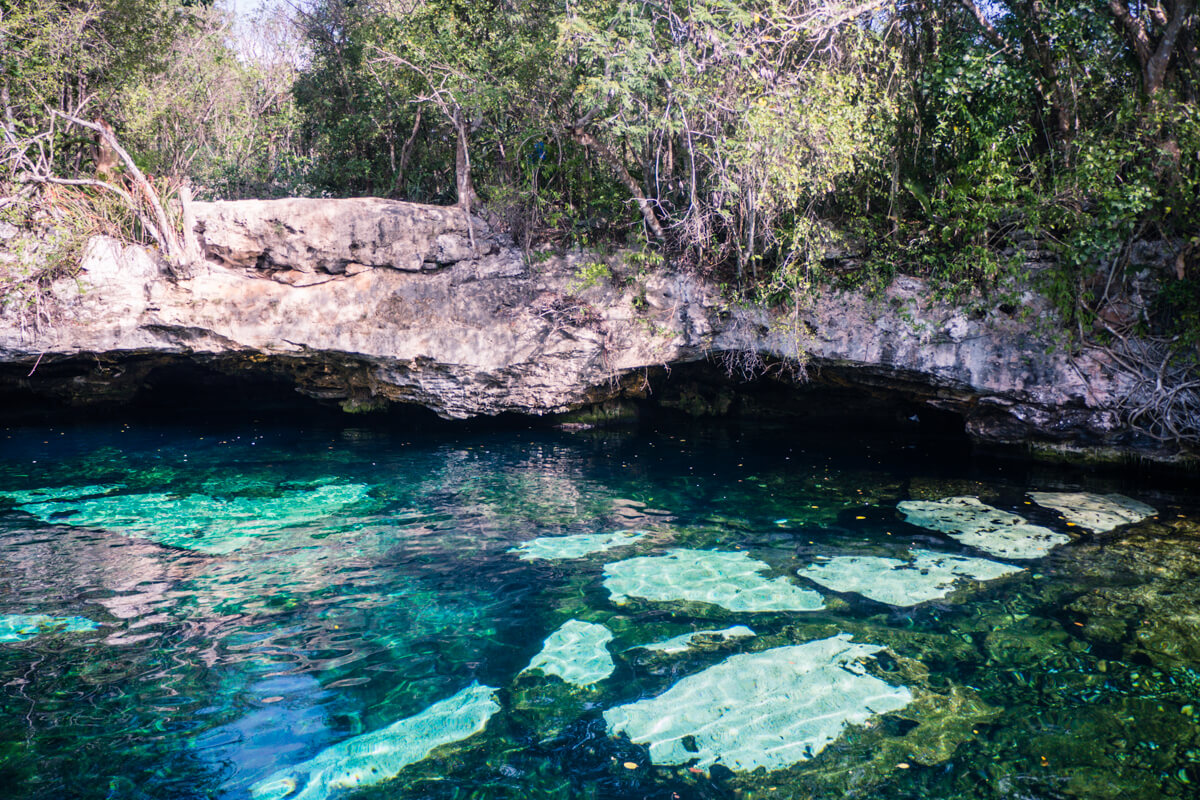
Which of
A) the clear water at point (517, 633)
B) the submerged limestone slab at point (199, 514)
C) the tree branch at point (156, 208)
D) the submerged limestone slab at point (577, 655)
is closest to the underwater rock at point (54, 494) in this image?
the submerged limestone slab at point (199, 514)

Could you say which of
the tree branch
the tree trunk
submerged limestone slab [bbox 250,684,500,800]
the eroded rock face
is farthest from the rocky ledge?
submerged limestone slab [bbox 250,684,500,800]

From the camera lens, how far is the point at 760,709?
439 centimetres

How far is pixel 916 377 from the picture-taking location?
10570 mm

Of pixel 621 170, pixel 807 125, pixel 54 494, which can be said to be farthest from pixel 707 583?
pixel 54 494

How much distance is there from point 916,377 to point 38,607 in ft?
35.0

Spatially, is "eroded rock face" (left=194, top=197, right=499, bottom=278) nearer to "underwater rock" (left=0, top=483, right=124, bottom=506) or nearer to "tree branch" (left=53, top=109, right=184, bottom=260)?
"tree branch" (left=53, top=109, right=184, bottom=260)

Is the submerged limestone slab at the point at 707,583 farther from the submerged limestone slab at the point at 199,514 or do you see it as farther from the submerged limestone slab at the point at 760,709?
the submerged limestone slab at the point at 199,514

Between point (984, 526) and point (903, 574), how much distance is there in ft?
6.20

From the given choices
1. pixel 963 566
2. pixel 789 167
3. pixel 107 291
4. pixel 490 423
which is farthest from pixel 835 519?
pixel 107 291

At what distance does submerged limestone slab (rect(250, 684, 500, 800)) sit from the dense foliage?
7.39m

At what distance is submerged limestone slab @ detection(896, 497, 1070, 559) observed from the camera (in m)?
7.04

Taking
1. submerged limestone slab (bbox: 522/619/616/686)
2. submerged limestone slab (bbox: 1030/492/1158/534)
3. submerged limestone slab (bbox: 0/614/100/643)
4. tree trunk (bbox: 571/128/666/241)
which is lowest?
submerged limestone slab (bbox: 0/614/100/643)

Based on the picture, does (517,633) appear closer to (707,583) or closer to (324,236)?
(707,583)

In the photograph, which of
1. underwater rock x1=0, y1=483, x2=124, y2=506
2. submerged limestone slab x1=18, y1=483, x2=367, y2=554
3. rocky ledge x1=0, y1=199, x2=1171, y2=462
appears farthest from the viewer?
rocky ledge x1=0, y1=199, x2=1171, y2=462
